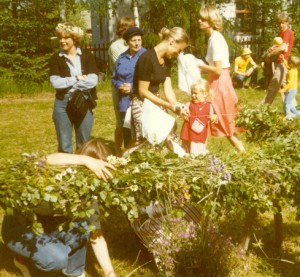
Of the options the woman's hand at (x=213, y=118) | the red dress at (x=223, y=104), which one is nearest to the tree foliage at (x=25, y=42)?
the red dress at (x=223, y=104)

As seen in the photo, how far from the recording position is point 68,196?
2.82 meters

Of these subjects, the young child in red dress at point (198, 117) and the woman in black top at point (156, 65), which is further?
the young child in red dress at point (198, 117)

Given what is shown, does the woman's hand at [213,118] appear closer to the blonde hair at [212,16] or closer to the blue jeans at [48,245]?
the blonde hair at [212,16]

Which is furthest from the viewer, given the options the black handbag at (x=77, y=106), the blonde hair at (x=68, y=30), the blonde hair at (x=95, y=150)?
the black handbag at (x=77, y=106)

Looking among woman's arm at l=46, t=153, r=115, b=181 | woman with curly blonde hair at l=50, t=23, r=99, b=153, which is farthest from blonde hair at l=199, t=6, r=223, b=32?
woman's arm at l=46, t=153, r=115, b=181

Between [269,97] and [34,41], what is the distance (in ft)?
26.6

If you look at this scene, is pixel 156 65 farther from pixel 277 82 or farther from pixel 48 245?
pixel 277 82

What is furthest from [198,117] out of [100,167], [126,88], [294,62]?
[294,62]

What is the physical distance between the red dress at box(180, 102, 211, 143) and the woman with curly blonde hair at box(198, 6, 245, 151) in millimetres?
425

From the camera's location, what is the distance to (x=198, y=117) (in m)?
5.39

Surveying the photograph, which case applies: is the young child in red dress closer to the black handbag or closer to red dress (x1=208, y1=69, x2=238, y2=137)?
red dress (x1=208, y1=69, x2=238, y2=137)

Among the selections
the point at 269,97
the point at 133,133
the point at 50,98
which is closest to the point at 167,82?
the point at 133,133

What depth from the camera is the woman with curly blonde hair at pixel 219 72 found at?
231 inches

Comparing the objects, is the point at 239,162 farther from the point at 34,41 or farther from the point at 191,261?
the point at 34,41
